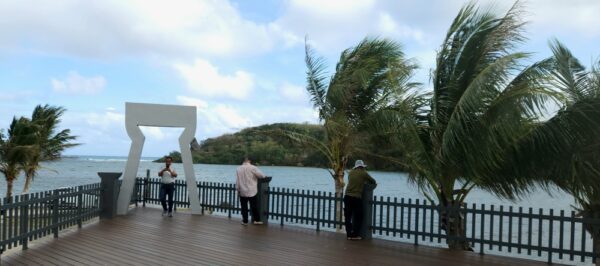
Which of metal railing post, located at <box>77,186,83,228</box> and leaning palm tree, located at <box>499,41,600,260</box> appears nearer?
leaning palm tree, located at <box>499,41,600,260</box>

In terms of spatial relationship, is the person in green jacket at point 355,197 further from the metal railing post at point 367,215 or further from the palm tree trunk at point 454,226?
the palm tree trunk at point 454,226

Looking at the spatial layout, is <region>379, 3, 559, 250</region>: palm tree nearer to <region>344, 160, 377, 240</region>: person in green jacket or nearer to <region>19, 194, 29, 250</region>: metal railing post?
<region>344, 160, 377, 240</region>: person in green jacket

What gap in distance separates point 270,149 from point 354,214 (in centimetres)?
947

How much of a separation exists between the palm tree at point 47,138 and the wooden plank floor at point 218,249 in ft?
36.5

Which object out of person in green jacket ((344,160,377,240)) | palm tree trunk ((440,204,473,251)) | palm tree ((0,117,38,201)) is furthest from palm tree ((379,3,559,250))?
palm tree ((0,117,38,201))

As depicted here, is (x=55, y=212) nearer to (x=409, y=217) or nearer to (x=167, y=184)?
(x=167, y=184)

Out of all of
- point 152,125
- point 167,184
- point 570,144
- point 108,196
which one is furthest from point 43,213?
point 570,144

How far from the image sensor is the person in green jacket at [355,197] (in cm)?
1152

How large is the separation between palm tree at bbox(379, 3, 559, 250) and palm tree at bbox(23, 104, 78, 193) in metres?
15.6

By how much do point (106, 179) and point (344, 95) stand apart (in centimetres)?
608

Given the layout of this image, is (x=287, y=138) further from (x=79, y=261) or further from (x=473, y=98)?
(x=79, y=261)

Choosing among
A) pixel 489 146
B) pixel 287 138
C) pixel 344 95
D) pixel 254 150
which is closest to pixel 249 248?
pixel 489 146

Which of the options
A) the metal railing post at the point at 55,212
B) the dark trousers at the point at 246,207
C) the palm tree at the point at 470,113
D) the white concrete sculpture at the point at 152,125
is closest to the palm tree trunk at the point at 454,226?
the palm tree at the point at 470,113

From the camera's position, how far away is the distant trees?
69.6 ft
